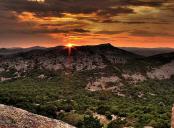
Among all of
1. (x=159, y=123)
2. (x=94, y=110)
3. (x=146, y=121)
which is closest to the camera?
(x=159, y=123)

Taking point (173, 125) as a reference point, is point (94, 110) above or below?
below

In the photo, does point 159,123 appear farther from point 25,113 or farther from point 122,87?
point 122,87

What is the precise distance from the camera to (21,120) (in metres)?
33.7

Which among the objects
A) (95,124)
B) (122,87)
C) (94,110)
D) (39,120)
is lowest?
(122,87)

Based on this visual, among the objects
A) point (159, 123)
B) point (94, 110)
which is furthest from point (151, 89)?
point (159, 123)

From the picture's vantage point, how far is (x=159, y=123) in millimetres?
68375

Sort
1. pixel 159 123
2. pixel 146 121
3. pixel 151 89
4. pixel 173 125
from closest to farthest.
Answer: pixel 173 125
pixel 159 123
pixel 146 121
pixel 151 89

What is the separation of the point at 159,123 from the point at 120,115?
2033cm

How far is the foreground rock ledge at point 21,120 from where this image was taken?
32763 mm

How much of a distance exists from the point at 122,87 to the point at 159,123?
130099mm

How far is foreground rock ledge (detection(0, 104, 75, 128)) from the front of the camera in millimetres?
32763

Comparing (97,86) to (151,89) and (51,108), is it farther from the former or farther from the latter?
(51,108)

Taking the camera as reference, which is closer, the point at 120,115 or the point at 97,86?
the point at 120,115

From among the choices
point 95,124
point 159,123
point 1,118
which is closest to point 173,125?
point 1,118
